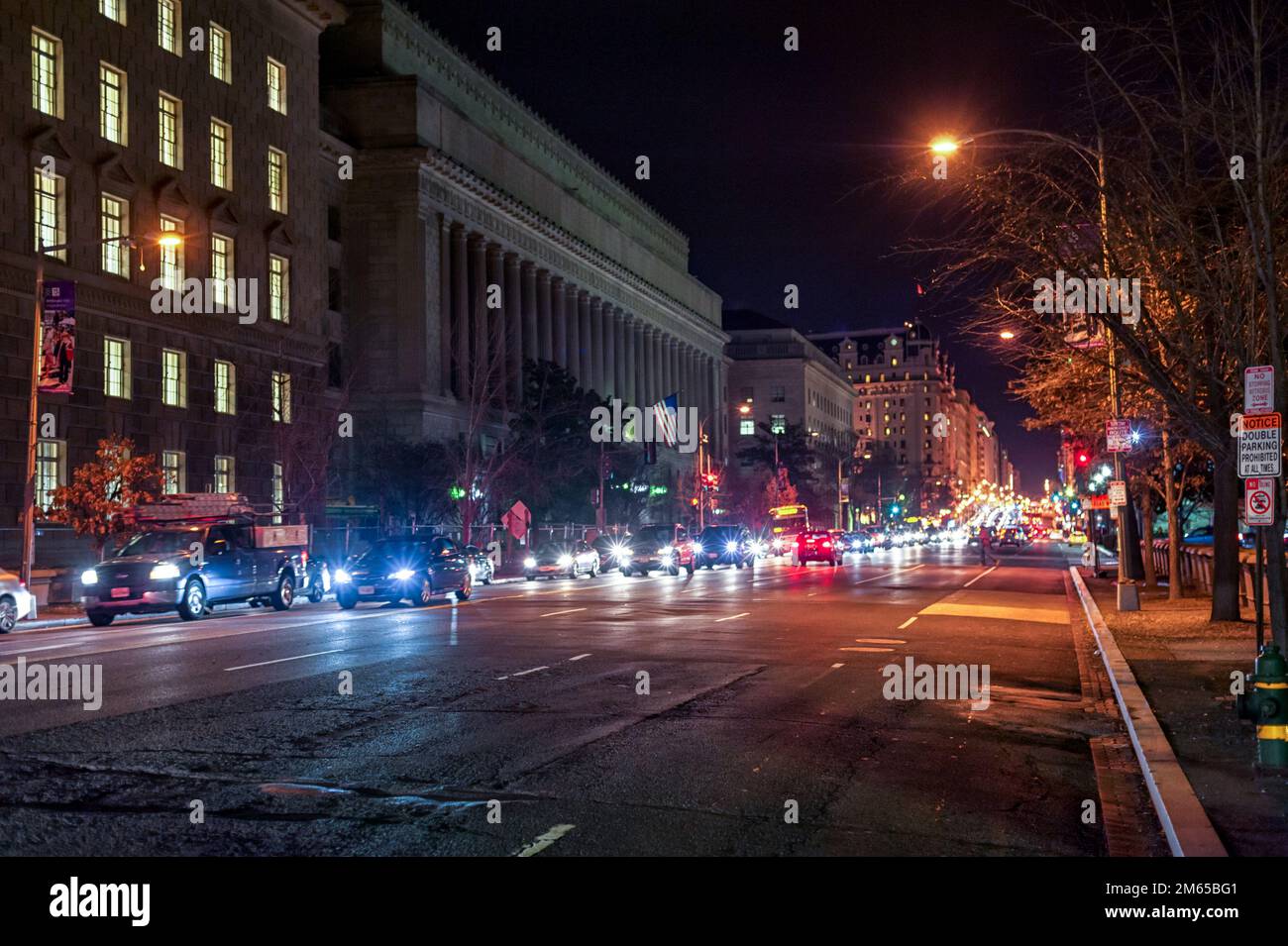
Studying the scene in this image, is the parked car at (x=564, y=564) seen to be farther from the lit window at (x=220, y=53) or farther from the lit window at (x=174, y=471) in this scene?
the lit window at (x=220, y=53)

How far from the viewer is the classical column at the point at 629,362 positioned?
113 meters

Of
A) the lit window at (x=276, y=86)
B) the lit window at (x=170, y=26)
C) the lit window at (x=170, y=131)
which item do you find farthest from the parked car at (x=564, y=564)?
the lit window at (x=170, y=26)

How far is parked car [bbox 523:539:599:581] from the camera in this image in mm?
54812

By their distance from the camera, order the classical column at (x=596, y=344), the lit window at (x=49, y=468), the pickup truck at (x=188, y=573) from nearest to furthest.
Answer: the pickup truck at (x=188, y=573) → the lit window at (x=49, y=468) → the classical column at (x=596, y=344)

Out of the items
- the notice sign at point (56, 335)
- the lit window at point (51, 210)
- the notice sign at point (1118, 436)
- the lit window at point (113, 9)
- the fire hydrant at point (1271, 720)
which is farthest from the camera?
the lit window at point (113, 9)

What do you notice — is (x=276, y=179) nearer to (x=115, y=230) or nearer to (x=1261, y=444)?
(x=115, y=230)

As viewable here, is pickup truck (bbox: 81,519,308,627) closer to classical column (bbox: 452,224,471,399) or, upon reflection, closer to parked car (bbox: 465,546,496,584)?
parked car (bbox: 465,546,496,584)

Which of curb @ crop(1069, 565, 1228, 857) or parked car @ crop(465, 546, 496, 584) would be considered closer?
curb @ crop(1069, 565, 1228, 857)

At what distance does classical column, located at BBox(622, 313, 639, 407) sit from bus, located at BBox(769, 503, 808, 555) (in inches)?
868

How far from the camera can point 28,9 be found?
134ft

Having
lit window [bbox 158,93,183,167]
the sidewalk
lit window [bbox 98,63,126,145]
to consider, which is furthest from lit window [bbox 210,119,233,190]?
the sidewalk

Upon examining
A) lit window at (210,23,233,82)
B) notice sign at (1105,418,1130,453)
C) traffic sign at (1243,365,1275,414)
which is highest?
lit window at (210,23,233,82)
